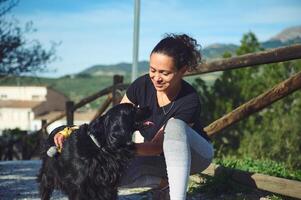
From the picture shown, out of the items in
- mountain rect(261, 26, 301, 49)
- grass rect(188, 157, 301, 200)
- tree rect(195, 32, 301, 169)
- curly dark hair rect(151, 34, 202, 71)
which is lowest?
tree rect(195, 32, 301, 169)

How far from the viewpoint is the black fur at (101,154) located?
322 centimetres

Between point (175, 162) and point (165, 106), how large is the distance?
23.4 inches

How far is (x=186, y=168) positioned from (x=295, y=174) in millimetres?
1934

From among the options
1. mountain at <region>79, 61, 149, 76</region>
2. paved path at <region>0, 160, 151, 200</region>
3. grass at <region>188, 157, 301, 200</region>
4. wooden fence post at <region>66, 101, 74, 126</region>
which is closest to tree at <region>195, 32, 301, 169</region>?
wooden fence post at <region>66, 101, 74, 126</region>

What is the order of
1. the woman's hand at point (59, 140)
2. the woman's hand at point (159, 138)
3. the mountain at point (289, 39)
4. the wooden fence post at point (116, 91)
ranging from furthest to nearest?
the wooden fence post at point (116, 91) → the mountain at point (289, 39) → the woman's hand at point (59, 140) → the woman's hand at point (159, 138)

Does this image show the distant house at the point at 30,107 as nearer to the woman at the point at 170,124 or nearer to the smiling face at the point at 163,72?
the woman at the point at 170,124

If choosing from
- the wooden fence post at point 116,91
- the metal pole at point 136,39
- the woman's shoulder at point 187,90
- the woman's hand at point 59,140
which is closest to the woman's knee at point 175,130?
the woman's shoulder at point 187,90

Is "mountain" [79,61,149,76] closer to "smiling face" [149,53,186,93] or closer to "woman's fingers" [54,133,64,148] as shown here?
"woman's fingers" [54,133,64,148]

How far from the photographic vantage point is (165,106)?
348 cm

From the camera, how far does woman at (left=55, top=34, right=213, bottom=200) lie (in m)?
3.03

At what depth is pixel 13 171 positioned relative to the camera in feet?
21.7

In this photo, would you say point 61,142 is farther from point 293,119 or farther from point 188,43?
point 293,119

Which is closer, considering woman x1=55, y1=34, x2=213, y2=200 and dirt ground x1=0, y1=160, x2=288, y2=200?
woman x1=55, y1=34, x2=213, y2=200

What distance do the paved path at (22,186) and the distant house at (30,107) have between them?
68.3 metres
